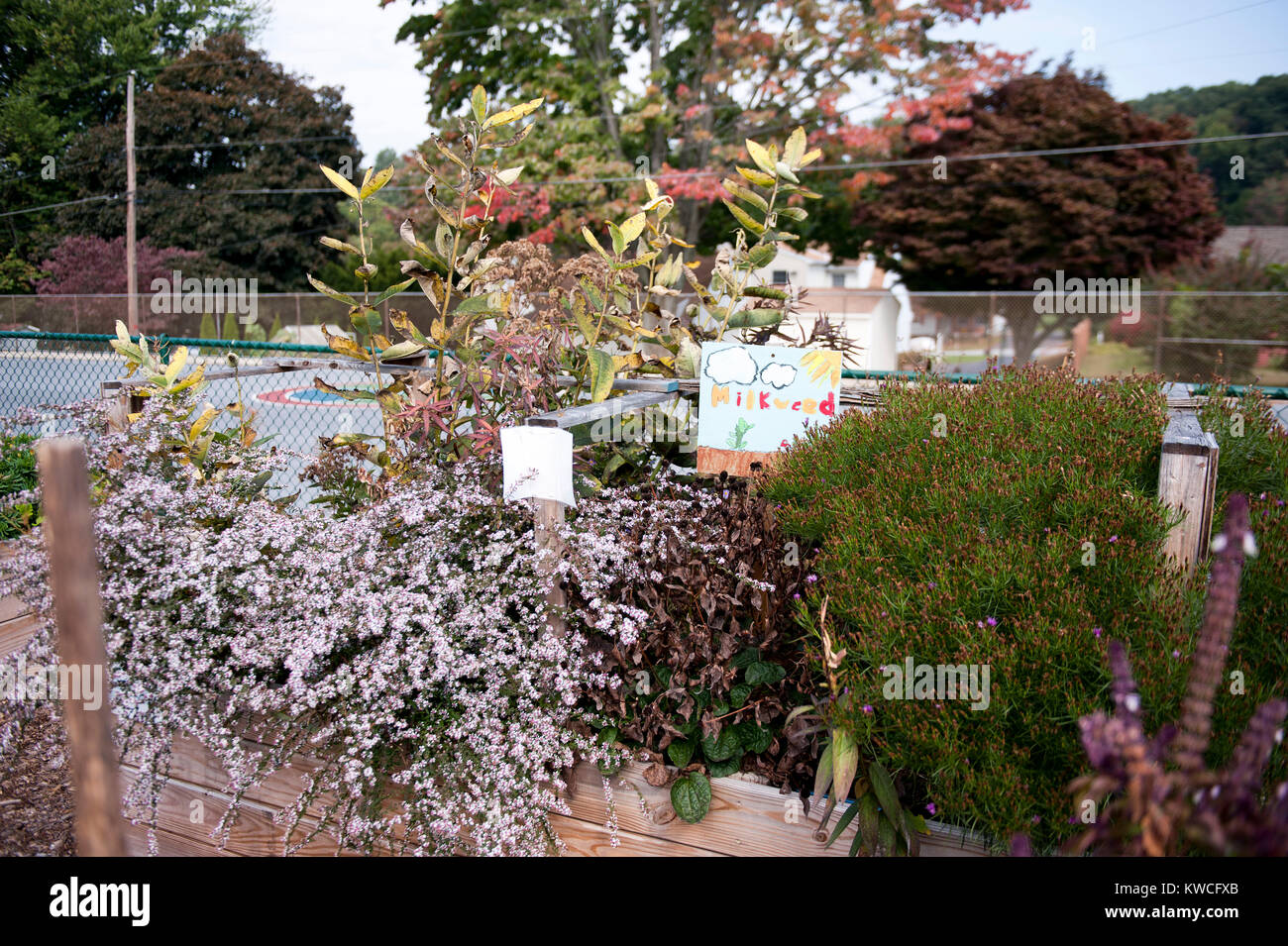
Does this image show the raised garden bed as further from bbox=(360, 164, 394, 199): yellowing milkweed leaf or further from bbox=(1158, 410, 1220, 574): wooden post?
bbox=(360, 164, 394, 199): yellowing milkweed leaf

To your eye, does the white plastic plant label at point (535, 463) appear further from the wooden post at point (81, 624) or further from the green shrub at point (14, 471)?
the green shrub at point (14, 471)

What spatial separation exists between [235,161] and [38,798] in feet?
86.4

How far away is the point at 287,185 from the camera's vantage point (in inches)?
974

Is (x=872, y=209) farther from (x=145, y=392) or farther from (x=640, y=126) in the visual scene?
(x=145, y=392)

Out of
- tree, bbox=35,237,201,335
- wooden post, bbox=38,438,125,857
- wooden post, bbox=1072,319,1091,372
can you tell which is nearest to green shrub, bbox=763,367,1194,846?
wooden post, bbox=38,438,125,857

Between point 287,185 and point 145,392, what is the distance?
953 inches

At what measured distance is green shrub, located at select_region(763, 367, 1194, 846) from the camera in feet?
6.21

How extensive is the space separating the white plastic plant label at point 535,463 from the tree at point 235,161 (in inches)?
957

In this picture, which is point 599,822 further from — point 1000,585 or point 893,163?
point 893,163

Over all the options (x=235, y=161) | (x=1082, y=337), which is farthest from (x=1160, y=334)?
(x=235, y=161)

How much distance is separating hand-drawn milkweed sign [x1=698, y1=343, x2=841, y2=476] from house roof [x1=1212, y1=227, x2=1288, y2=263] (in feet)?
64.0

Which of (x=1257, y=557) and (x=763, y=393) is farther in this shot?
(x=763, y=393)

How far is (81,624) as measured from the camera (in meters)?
1.06
